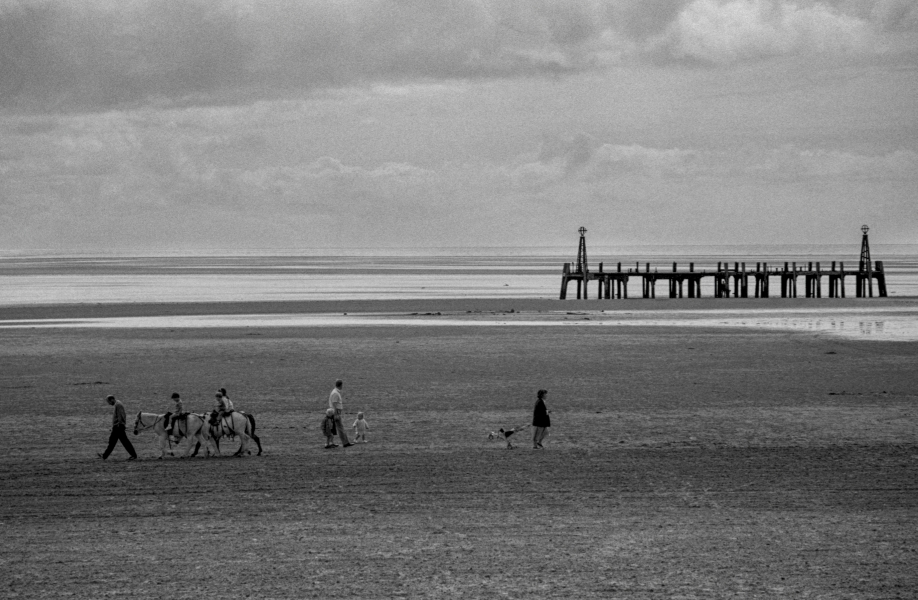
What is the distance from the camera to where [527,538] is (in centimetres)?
1552

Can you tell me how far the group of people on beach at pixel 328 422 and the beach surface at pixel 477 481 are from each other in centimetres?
42

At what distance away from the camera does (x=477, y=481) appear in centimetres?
1908

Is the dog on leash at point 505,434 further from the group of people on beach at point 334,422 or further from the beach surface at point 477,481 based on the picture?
the group of people on beach at point 334,422

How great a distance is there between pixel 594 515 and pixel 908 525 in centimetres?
444

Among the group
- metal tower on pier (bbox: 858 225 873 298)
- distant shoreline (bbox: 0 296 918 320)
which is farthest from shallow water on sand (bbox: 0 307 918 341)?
metal tower on pier (bbox: 858 225 873 298)

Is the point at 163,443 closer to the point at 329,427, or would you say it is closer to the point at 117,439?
the point at 117,439

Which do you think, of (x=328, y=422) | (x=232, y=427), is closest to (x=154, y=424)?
(x=232, y=427)

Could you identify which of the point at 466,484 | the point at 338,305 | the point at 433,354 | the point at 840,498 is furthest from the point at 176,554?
the point at 338,305

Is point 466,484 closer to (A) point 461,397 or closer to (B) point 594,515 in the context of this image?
(B) point 594,515

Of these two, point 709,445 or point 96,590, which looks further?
point 709,445

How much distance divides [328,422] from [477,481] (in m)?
4.17

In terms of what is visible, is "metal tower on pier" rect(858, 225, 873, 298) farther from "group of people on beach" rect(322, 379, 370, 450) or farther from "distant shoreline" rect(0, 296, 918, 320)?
"group of people on beach" rect(322, 379, 370, 450)

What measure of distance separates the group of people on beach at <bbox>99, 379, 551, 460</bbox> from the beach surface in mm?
421

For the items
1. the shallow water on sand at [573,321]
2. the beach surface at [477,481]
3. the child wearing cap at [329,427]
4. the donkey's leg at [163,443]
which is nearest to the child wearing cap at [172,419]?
the donkey's leg at [163,443]
